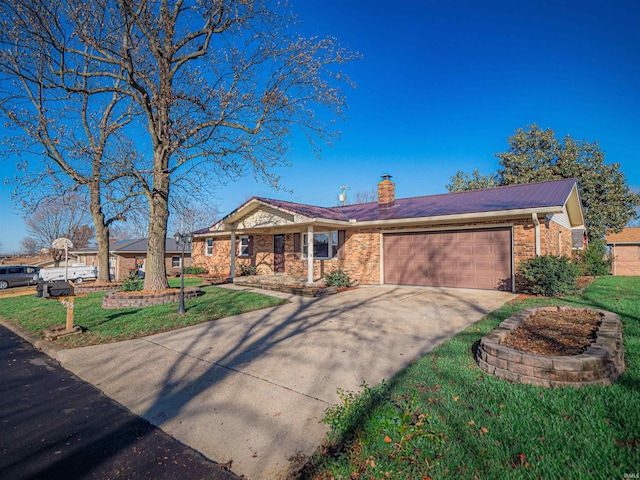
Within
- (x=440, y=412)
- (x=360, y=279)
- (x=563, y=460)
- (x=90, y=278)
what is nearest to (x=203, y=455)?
(x=440, y=412)

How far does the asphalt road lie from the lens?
275 centimetres

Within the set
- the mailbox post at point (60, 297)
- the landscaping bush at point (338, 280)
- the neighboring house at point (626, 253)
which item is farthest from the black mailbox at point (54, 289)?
the neighboring house at point (626, 253)

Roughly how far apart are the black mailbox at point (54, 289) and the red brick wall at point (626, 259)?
106 feet

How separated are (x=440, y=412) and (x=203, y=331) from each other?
5296 millimetres

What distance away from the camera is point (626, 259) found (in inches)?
993

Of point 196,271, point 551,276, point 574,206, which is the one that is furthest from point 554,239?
point 196,271

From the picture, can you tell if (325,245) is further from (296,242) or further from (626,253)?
(626,253)

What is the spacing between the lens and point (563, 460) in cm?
246

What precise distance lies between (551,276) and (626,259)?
23.0m

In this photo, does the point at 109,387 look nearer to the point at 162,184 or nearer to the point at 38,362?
the point at 38,362

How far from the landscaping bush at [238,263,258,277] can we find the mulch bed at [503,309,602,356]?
12.5 m

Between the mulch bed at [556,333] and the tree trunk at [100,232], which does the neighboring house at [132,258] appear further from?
the mulch bed at [556,333]

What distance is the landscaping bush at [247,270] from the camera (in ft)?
54.2

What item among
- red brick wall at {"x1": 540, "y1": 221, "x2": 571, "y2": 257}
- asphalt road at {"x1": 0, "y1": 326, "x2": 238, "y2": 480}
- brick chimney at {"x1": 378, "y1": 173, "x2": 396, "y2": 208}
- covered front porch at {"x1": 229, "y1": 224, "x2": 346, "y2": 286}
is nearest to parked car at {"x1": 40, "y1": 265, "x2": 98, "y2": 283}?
covered front porch at {"x1": 229, "y1": 224, "x2": 346, "y2": 286}
